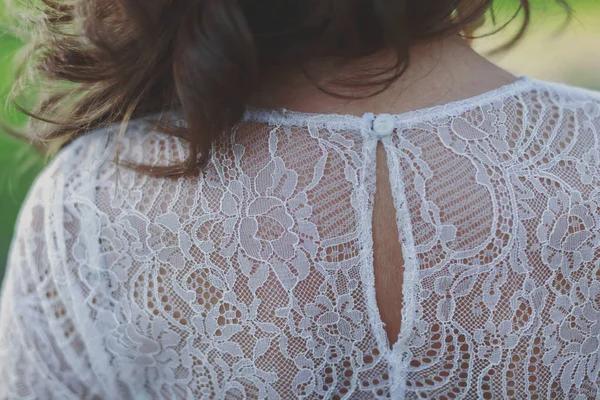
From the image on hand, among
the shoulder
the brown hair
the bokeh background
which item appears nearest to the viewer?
the brown hair

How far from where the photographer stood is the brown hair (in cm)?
119

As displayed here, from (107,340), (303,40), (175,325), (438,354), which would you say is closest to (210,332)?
(175,325)

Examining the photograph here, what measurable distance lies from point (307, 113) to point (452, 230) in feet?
0.96

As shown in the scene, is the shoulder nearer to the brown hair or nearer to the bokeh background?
the brown hair

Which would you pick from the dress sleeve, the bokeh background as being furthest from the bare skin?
the bokeh background

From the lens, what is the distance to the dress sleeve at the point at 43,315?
1254 mm

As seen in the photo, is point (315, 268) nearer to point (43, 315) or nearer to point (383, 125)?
point (383, 125)

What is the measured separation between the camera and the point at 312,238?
4.05ft

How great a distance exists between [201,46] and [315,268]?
0.38 m

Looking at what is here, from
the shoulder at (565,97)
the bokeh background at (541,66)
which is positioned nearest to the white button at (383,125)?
the shoulder at (565,97)

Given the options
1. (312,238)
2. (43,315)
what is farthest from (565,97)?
(43,315)

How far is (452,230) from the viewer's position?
1.24m

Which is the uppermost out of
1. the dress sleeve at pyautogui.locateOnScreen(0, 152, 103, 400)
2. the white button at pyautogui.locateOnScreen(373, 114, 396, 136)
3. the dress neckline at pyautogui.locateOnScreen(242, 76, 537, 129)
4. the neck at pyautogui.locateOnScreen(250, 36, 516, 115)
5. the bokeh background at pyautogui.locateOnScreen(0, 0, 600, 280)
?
the bokeh background at pyautogui.locateOnScreen(0, 0, 600, 280)

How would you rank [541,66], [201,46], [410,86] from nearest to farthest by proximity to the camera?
[201,46] → [410,86] → [541,66]
